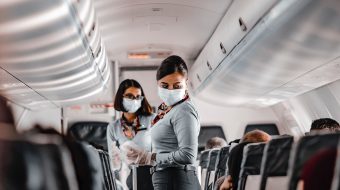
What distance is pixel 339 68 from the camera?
732 centimetres

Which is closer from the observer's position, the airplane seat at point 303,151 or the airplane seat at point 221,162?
the airplane seat at point 303,151

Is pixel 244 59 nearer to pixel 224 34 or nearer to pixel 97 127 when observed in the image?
pixel 224 34

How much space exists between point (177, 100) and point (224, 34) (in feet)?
13.6

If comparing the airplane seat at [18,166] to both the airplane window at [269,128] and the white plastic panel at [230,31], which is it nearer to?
the white plastic panel at [230,31]

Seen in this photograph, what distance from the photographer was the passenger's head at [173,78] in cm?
382

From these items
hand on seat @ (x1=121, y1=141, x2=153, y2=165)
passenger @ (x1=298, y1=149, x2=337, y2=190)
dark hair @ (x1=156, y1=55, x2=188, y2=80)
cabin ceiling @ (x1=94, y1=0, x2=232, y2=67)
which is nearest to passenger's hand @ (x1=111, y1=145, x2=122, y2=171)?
hand on seat @ (x1=121, y1=141, x2=153, y2=165)

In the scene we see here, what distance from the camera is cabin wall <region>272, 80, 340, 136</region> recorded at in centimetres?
928

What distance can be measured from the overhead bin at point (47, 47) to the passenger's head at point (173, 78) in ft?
3.15

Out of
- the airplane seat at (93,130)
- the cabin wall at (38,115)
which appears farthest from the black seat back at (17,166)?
the airplane seat at (93,130)

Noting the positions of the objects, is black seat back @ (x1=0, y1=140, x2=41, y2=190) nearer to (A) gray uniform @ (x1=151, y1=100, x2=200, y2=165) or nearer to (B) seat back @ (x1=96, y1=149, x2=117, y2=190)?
(A) gray uniform @ (x1=151, y1=100, x2=200, y2=165)

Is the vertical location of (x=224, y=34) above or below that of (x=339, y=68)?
above

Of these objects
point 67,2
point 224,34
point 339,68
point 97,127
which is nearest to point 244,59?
point 224,34

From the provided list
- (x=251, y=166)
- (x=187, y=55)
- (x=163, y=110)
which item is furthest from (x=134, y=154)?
(x=187, y=55)

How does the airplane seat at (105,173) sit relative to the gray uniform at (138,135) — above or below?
below
